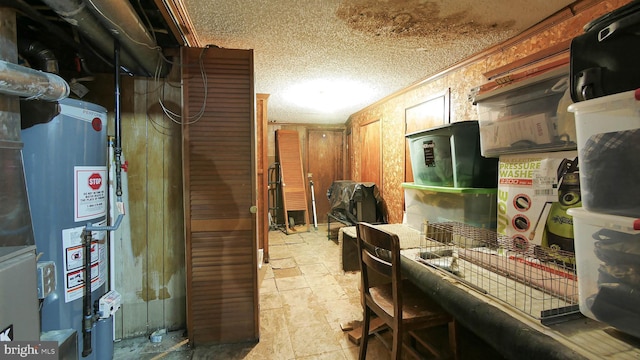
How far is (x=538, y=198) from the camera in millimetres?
1296

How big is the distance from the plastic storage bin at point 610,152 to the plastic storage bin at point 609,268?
5 cm

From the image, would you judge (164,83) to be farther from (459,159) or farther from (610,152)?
(610,152)

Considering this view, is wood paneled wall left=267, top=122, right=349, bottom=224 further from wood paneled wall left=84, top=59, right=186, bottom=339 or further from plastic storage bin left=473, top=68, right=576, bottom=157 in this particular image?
plastic storage bin left=473, top=68, right=576, bottom=157

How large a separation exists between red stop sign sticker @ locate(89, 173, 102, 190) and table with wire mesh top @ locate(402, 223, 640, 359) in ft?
5.62

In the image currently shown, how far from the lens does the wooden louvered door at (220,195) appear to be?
177 cm

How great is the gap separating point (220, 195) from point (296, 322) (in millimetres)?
1196

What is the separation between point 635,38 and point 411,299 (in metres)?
1.39

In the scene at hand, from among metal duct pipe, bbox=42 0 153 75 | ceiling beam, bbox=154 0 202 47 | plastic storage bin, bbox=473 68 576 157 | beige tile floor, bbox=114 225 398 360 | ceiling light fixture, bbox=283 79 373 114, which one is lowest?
beige tile floor, bbox=114 225 398 360

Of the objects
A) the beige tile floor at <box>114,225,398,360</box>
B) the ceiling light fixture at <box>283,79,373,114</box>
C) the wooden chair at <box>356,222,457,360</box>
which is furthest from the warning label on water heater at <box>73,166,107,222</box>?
the ceiling light fixture at <box>283,79,373,114</box>

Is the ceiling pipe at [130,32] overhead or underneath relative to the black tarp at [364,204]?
overhead

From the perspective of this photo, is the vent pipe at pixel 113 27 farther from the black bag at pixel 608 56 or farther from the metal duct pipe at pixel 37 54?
the black bag at pixel 608 56

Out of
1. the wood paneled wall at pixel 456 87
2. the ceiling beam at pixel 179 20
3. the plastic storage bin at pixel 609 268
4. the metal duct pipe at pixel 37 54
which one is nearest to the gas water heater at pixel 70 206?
the metal duct pipe at pixel 37 54

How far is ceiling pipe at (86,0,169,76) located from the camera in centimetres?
114

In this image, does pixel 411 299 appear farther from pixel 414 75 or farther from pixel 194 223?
pixel 414 75
